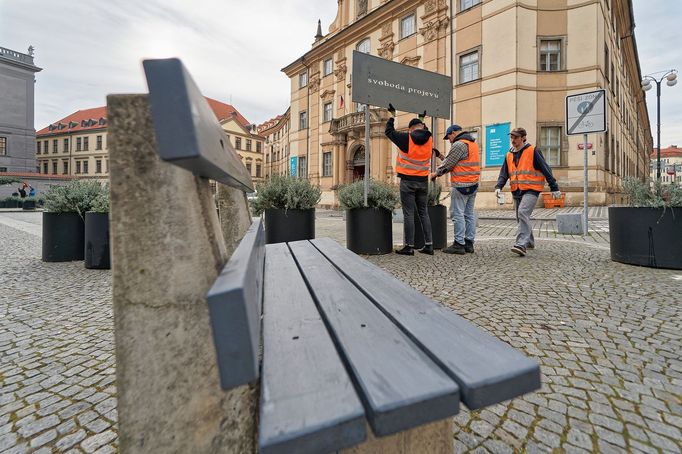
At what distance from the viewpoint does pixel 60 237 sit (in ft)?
15.8

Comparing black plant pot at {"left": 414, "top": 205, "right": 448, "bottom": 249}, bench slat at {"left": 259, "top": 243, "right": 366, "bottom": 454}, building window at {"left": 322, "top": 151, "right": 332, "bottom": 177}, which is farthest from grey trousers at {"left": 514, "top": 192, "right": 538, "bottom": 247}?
building window at {"left": 322, "top": 151, "right": 332, "bottom": 177}

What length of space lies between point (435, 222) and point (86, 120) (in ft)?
236

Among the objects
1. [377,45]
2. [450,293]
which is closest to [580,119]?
[450,293]

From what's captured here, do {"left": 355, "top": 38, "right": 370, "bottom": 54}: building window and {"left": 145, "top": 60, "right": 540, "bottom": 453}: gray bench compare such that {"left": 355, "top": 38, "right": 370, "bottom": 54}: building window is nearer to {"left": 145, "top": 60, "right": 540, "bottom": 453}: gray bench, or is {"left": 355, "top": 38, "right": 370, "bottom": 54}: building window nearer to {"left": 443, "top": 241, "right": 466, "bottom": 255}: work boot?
{"left": 443, "top": 241, "right": 466, "bottom": 255}: work boot

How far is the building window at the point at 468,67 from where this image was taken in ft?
58.3

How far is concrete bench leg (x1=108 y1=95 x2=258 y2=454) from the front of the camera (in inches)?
33.0

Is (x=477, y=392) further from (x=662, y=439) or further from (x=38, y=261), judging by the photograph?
(x=38, y=261)

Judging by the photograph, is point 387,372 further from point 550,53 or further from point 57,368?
point 550,53

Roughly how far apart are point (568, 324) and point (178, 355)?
8.31 feet

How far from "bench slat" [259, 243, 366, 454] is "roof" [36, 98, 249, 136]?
62574mm

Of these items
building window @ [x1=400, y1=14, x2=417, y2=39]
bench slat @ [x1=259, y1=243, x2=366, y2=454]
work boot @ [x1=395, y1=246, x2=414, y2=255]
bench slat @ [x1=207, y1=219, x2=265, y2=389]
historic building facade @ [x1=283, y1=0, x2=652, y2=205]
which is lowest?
work boot @ [x1=395, y1=246, x2=414, y2=255]

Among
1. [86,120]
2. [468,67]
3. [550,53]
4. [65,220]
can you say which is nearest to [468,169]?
[65,220]

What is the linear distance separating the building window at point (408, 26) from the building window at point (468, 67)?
4259 mm

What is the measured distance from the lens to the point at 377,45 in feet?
76.1
